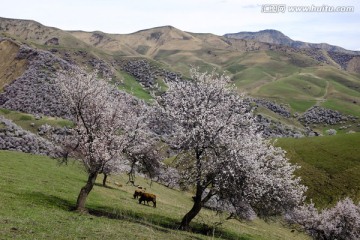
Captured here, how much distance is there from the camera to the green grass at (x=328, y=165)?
307 feet

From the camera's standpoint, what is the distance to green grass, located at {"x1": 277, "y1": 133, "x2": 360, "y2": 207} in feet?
307

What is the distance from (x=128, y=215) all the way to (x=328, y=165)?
84.1 m

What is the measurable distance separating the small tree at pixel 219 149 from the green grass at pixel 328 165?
61.2 m

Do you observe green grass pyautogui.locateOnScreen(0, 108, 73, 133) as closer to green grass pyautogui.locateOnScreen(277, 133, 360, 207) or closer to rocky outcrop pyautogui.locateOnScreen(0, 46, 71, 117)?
rocky outcrop pyautogui.locateOnScreen(0, 46, 71, 117)

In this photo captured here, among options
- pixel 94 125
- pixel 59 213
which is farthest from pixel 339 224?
pixel 59 213

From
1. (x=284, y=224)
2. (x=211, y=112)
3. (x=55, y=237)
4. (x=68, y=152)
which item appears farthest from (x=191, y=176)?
(x=284, y=224)

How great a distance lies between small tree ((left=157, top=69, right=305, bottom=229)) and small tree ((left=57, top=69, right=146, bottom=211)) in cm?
416

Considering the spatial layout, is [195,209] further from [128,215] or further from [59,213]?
[59,213]

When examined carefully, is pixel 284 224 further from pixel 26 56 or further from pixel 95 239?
pixel 26 56

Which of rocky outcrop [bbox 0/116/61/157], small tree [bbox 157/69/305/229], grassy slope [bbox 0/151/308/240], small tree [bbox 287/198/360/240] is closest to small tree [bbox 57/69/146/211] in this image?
grassy slope [bbox 0/151/308/240]

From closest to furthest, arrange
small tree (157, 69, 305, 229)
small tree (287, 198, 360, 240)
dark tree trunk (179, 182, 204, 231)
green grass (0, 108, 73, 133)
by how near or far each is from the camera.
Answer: small tree (157, 69, 305, 229) < dark tree trunk (179, 182, 204, 231) < small tree (287, 198, 360, 240) < green grass (0, 108, 73, 133)

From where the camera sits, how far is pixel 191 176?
114 ft

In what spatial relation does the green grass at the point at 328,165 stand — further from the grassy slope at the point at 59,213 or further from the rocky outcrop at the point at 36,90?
the rocky outcrop at the point at 36,90

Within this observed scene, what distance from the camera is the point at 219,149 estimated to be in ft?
110
